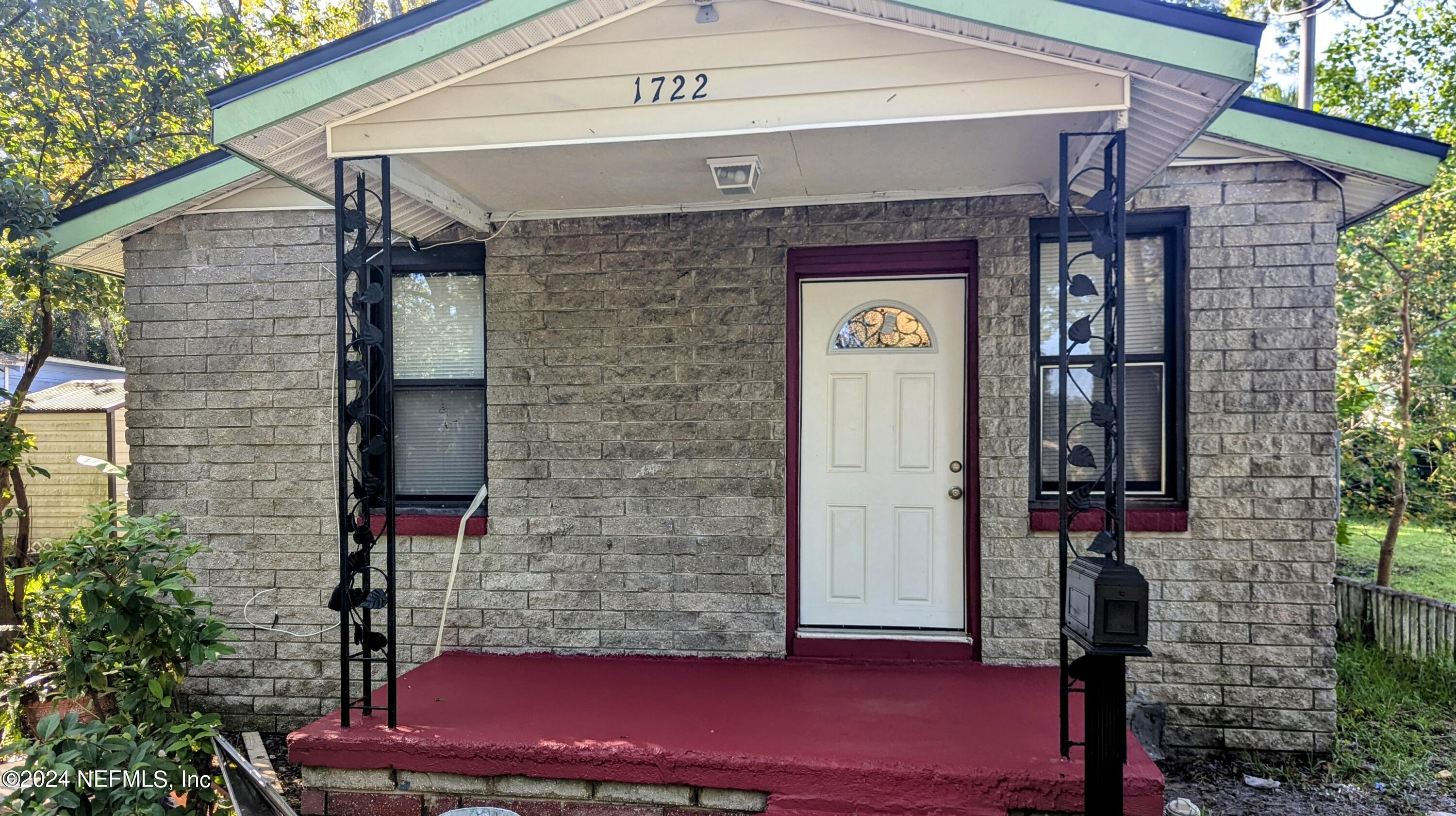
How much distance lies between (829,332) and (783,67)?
176 centimetres

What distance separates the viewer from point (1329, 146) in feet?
11.9

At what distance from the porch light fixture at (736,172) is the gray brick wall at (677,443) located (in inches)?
27.1

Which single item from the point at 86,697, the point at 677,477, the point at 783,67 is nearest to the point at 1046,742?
the point at 677,477

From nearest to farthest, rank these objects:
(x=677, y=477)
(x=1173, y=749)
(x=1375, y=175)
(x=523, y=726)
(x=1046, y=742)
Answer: (x=1046, y=742) < (x=523, y=726) < (x=1375, y=175) < (x=1173, y=749) < (x=677, y=477)

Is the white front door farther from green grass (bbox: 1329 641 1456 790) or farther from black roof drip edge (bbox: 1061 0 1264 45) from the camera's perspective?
green grass (bbox: 1329 641 1456 790)

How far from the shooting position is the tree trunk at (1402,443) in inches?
251

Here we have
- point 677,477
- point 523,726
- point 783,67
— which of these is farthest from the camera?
point 677,477

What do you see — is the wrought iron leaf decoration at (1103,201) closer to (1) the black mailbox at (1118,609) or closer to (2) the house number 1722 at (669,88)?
(1) the black mailbox at (1118,609)

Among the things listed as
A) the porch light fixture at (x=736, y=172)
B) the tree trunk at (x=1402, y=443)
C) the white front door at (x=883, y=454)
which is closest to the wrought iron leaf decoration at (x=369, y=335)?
the porch light fixture at (x=736, y=172)

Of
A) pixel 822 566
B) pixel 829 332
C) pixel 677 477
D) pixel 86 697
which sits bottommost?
pixel 86 697

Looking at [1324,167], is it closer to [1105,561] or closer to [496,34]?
[1105,561]

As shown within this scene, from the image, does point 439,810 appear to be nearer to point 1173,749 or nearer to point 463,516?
point 463,516

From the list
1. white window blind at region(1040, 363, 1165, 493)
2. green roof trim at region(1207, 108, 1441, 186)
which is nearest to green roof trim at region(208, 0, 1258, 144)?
green roof trim at region(1207, 108, 1441, 186)

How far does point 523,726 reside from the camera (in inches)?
132
